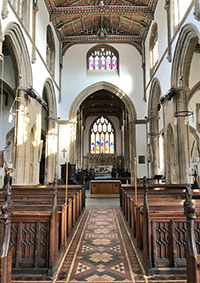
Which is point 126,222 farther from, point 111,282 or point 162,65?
point 162,65

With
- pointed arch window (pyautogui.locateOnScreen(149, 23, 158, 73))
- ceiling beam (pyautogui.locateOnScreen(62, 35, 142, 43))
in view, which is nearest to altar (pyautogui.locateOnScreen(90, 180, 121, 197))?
pointed arch window (pyautogui.locateOnScreen(149, 23, 158, 73))

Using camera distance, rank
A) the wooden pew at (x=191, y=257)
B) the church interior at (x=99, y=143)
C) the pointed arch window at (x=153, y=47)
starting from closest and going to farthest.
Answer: the wooden pew at (x=191, y=257)
the church interior at (x=99, y=143)
the pointed arch window at (x=153, y=47)

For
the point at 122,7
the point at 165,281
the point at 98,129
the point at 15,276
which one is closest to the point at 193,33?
the point at 122,7

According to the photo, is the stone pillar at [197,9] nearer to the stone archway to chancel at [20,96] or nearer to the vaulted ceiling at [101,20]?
the stone archway to chancel at [20,96]

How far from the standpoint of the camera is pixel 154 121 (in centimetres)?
1474

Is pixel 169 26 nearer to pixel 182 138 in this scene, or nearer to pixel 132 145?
pixel 182 138

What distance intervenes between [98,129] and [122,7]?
52.5ft

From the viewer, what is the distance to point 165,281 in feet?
9.20

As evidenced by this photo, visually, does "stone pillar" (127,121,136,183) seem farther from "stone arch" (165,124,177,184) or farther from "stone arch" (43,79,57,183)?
"stone arch" (165,124,177,184)

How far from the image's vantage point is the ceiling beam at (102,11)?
12398mm

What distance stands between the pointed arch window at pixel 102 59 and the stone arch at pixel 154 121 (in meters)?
4.27

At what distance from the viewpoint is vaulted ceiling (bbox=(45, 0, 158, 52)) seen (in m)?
12.4

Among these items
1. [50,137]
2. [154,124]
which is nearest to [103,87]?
[154,124]

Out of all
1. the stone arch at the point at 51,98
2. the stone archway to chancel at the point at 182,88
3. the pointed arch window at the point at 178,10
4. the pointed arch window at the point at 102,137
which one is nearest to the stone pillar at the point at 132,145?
the stone arch at the point at 51,98
